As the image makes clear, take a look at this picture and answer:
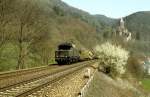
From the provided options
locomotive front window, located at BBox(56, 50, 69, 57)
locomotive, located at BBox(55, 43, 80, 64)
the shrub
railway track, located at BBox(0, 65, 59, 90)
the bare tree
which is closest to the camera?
railway track, located at BBox(0, 65, 59, 90)

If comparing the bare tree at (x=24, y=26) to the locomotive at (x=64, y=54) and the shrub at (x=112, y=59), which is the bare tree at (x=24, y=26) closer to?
the locomotive at (x=64, y=54)

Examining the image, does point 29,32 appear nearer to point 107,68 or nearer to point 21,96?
point 21,96

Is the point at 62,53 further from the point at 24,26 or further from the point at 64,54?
the point at 24,26

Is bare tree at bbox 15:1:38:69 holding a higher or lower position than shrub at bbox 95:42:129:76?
higher

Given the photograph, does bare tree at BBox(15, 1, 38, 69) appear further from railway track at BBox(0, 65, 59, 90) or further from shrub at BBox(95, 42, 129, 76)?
shrub at BBox(95, 42, 129, 76)

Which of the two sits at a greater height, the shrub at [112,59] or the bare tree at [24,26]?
the bare tree at [24,26]

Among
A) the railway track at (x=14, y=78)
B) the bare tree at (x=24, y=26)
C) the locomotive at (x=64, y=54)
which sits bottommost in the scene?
the railway track at (x=14, y=78)

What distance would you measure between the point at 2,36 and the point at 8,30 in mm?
997

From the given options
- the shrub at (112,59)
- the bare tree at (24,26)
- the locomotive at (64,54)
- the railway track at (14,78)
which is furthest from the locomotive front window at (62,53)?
the railway track at (14,78)

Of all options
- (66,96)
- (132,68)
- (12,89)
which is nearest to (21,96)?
(12,89)

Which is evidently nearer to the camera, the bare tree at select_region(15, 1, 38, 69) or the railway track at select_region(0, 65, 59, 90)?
the railway track at select_region(0, 65, 59, 90)

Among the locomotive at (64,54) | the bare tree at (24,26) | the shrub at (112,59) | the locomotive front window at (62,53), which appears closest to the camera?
the bare tree at (24,26)

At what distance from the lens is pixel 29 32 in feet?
144

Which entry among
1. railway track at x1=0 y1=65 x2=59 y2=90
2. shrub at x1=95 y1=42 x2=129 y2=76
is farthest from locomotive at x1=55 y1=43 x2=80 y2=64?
railway track at x1=0 y1=65 x2=59 y2=90
